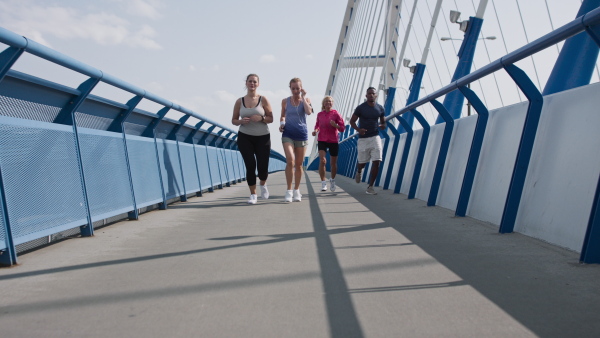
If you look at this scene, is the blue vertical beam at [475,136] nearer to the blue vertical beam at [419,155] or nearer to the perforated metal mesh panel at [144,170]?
the blue vertical beam at [419,155]

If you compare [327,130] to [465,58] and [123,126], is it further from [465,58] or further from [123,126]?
[123,126]

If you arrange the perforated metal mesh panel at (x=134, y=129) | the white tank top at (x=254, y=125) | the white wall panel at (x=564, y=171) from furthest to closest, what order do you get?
the white tank top at (x=254, y=125)
the perforated metal mesh panel at (x=134, y=129)
the white wall panel at (x=564, y=171)

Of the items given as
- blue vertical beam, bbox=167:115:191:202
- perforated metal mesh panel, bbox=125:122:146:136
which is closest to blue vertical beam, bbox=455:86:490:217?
perforated metal mesh panel, bbox=125:122:146:136

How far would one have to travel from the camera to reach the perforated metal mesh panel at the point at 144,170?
7.20 meters

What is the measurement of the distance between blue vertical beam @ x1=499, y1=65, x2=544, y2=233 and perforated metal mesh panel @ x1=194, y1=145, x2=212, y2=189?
721cm

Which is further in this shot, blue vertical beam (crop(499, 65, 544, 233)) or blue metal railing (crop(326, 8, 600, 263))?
blue vertical beam (crop(499, 65, 544, 233))

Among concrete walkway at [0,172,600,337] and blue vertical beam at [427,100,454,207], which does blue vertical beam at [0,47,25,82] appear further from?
blue vertical beam at [427,100,454,207]

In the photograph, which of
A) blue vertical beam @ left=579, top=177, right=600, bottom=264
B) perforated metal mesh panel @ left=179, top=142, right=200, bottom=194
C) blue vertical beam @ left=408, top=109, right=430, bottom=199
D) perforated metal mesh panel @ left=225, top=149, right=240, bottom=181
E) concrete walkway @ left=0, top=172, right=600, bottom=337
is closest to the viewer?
concrete walkway @ left=0, top=172, right=600, bottom=337

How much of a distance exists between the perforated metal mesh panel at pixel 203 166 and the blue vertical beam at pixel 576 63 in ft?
21.3

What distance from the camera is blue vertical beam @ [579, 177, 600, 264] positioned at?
3.74 metres

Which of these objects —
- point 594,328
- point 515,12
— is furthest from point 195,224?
point 515,12


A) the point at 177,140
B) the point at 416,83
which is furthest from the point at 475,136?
the point at 416,83

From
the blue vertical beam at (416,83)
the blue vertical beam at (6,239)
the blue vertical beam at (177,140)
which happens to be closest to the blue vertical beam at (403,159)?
the blue vertical beam at (177,140)

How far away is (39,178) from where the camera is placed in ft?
15.4
